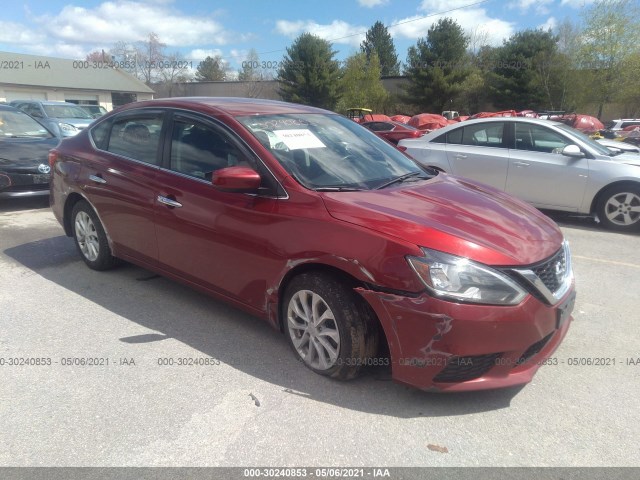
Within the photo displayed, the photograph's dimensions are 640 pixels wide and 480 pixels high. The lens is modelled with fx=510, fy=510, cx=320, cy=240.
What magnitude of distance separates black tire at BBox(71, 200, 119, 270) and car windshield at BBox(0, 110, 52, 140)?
4.37 m

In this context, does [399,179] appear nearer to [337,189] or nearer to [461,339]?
[337,189]

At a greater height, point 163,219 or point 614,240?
point 163,219

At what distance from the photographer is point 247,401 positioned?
2908 millimetres

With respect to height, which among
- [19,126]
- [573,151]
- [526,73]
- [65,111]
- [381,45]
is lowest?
[19,126]

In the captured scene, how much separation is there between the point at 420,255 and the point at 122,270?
343 cm

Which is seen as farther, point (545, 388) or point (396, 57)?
point (396, 57)

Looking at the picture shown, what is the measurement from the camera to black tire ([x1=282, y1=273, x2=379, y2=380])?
2.82 metres

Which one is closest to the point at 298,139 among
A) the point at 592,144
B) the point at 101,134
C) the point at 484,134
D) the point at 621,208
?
the point at 101,134

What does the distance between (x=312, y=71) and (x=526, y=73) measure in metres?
Answer: 17.5

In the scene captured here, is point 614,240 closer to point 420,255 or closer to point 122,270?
point 420,255

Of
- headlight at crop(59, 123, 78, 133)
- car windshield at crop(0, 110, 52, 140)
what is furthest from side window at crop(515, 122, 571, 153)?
headlight at crop(59, 123, 78, 133)

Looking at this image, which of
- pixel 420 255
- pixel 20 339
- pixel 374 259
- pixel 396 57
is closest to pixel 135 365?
pixel 20 339

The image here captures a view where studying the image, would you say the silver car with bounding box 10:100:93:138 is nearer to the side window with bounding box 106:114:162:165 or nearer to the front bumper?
the side window with bounding box 106:114:162:165

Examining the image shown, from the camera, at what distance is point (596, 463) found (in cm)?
242
